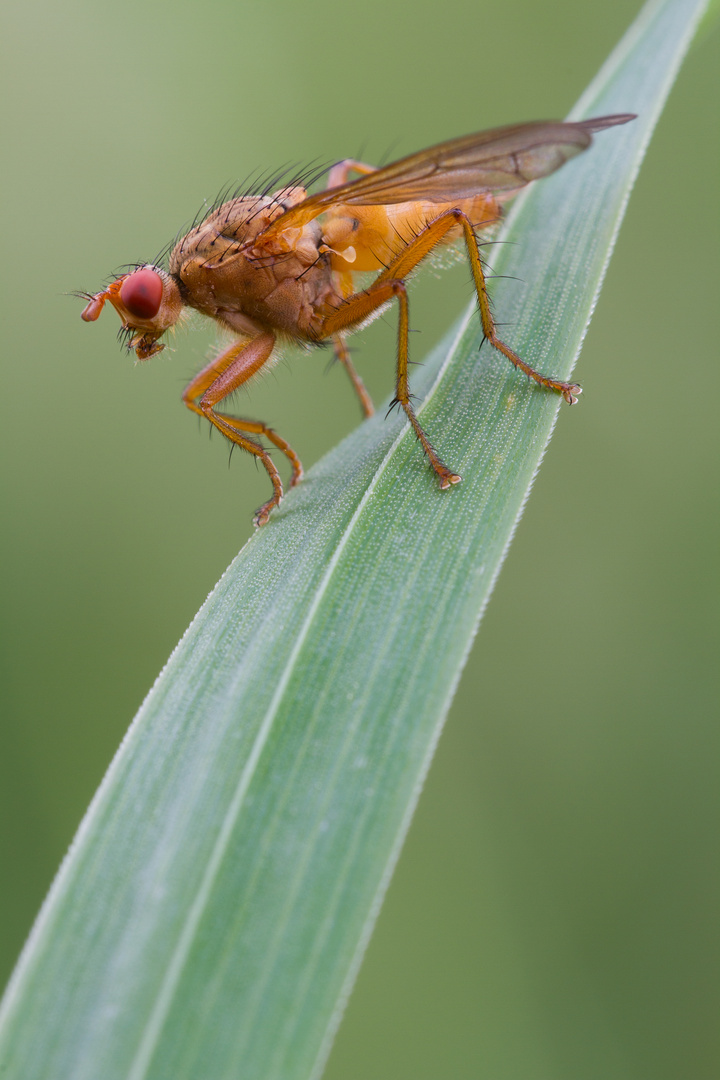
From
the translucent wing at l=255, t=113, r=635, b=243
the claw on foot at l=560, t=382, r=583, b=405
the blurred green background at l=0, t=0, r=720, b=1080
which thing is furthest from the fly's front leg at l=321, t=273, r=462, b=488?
the blurred green background at l=0, t=0, r=720, b=1080

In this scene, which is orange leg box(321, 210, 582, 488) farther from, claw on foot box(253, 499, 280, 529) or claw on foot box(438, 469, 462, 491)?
claw on foot box(253, 499, 280, 529)

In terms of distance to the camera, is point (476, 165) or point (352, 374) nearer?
point (476, 165)

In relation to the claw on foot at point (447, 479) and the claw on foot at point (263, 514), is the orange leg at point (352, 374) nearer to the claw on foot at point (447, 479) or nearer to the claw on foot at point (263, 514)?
the claw on foot at point (263, 514)

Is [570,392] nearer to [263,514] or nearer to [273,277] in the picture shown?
[263,514]

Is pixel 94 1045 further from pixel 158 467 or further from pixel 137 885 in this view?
pixel 158 467

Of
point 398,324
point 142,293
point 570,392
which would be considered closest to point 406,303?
point 398,324

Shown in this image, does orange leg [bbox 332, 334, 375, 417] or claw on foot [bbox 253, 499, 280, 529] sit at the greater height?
claw on foot [bbox 253, 499, 280, 529]
